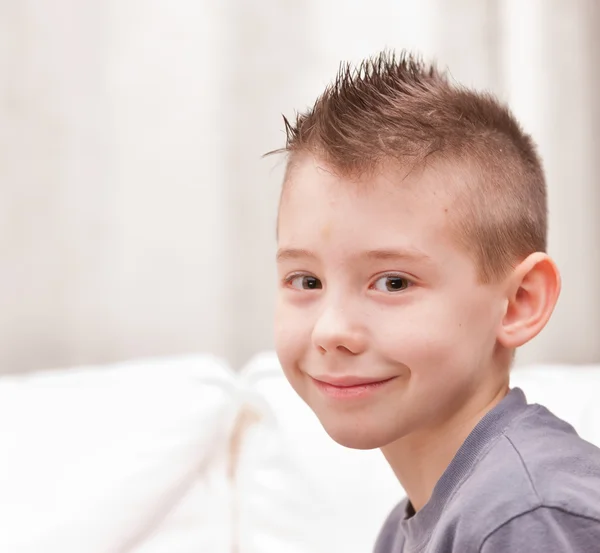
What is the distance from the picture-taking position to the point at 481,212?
82cm

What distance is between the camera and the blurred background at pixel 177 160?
1561 mm

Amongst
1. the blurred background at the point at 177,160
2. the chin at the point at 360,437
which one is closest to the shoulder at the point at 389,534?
the chin at the point at 360,437

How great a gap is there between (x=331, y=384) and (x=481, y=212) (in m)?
0.24

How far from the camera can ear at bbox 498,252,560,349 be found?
0.83 metres

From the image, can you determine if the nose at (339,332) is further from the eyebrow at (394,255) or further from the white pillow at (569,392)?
the white pillow at (569,392)

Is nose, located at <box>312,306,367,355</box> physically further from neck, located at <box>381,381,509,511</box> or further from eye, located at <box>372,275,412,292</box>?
neck, located at <box>381,381,509,511</box>

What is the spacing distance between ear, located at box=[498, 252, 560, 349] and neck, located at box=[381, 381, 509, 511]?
7cm

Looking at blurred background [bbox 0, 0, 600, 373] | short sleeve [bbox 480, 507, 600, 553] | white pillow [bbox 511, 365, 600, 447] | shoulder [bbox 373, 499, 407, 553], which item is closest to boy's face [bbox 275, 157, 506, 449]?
short sleeve [bbox 480, 507, 600, 553]

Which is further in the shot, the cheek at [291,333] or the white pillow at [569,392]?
the white pillow at [569,392]

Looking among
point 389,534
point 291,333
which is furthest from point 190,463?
point 291,333

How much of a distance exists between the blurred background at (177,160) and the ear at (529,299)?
758mm

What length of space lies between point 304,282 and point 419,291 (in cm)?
13

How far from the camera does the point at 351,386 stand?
2.63 feet

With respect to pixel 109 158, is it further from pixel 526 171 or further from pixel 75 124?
pixel 526 171
